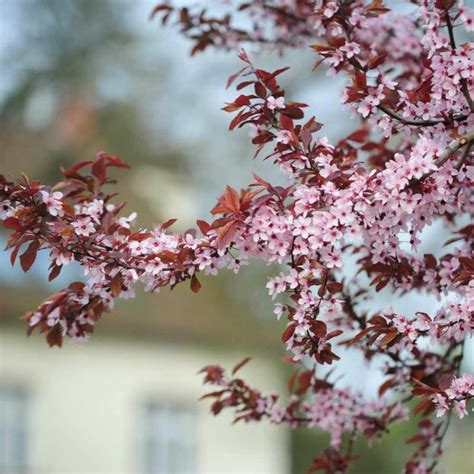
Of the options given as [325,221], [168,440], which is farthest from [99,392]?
[325,221]

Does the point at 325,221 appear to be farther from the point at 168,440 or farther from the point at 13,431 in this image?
the point at 168,440

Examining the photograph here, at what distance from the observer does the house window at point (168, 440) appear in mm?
12156

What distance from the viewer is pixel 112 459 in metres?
11.9

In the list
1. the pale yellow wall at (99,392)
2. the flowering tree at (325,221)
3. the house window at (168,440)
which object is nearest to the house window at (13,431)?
the pale yellow wall at (99,392)

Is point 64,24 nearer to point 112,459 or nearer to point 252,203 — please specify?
point 112,459

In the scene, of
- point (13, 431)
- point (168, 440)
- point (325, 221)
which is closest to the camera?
point (325, 221)

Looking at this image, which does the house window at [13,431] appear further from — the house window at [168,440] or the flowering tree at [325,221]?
the flowering tree at [325,221]

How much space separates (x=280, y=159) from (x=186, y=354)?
402 inches

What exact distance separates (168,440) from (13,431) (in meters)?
1.90

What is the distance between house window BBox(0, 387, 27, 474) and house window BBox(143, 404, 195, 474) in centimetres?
149

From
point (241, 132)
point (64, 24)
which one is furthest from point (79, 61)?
point (241, 132)

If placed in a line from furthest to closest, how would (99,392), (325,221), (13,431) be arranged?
(99,392) → (13,431) → (325,221)

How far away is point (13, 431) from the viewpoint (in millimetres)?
11672

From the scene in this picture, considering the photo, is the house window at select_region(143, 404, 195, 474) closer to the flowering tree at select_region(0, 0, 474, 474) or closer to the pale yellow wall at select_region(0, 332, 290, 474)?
the pale yellow wall at select_region(0, 332, 290, 474)
